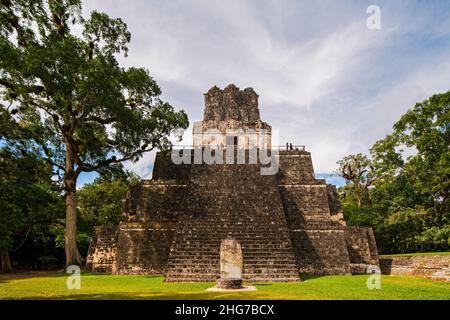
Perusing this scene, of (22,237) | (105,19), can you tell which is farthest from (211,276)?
(22,237)

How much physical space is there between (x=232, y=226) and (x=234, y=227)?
0.09m

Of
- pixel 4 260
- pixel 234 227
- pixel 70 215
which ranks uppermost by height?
pixel 70 215

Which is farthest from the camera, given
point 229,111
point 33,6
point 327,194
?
point 229,111

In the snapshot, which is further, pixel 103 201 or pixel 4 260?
pixel 103 201

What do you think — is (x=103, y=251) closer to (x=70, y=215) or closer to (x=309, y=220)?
(x=70, y=215)

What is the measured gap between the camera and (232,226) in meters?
12.9

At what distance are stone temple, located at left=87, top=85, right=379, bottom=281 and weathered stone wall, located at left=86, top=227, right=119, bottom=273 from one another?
0.04 m

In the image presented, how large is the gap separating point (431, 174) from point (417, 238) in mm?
3281

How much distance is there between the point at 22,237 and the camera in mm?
18906

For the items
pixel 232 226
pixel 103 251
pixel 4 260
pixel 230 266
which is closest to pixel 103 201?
pixel 4 260

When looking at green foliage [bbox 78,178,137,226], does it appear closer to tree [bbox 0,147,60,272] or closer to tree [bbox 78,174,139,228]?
tree [bbox 78,174,139,228]

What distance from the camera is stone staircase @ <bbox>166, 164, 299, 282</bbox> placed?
36.9 ft

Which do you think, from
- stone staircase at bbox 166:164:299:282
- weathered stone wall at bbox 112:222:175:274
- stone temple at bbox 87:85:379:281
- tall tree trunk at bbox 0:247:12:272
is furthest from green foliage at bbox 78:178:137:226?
stone staircase at bbox 166:164:299:282

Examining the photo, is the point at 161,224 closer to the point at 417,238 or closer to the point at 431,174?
the point at 417,238
